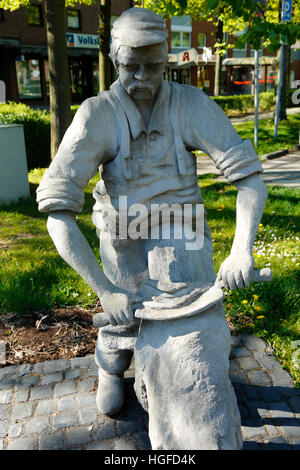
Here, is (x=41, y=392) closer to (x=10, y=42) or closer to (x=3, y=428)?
(x=3, y=428)

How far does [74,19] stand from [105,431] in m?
25.8

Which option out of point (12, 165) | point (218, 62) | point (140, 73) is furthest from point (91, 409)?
point (218, 62)

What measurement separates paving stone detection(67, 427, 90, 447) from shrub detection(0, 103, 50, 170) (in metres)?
7.95

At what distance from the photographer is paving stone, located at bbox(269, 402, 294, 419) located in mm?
2723

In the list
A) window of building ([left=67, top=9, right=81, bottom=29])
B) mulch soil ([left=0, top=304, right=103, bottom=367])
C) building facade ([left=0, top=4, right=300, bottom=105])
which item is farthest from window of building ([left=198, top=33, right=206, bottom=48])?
mulch soil ([left=0, top=304, right=103, bottom=367])

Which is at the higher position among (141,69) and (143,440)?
(141,69)

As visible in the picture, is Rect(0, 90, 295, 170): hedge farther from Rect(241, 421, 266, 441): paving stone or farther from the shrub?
Rect(241, 421, 266, 441): paving stone

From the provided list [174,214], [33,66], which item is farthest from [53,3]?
[33,66]

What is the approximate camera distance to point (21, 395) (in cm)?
300

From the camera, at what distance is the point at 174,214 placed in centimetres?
235

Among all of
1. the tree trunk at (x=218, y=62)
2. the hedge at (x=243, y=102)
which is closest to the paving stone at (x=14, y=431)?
the tree trunk at (x=218, y=62)

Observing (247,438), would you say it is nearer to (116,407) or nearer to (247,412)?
(247,412)

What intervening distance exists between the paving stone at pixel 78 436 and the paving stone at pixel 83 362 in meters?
0.66
